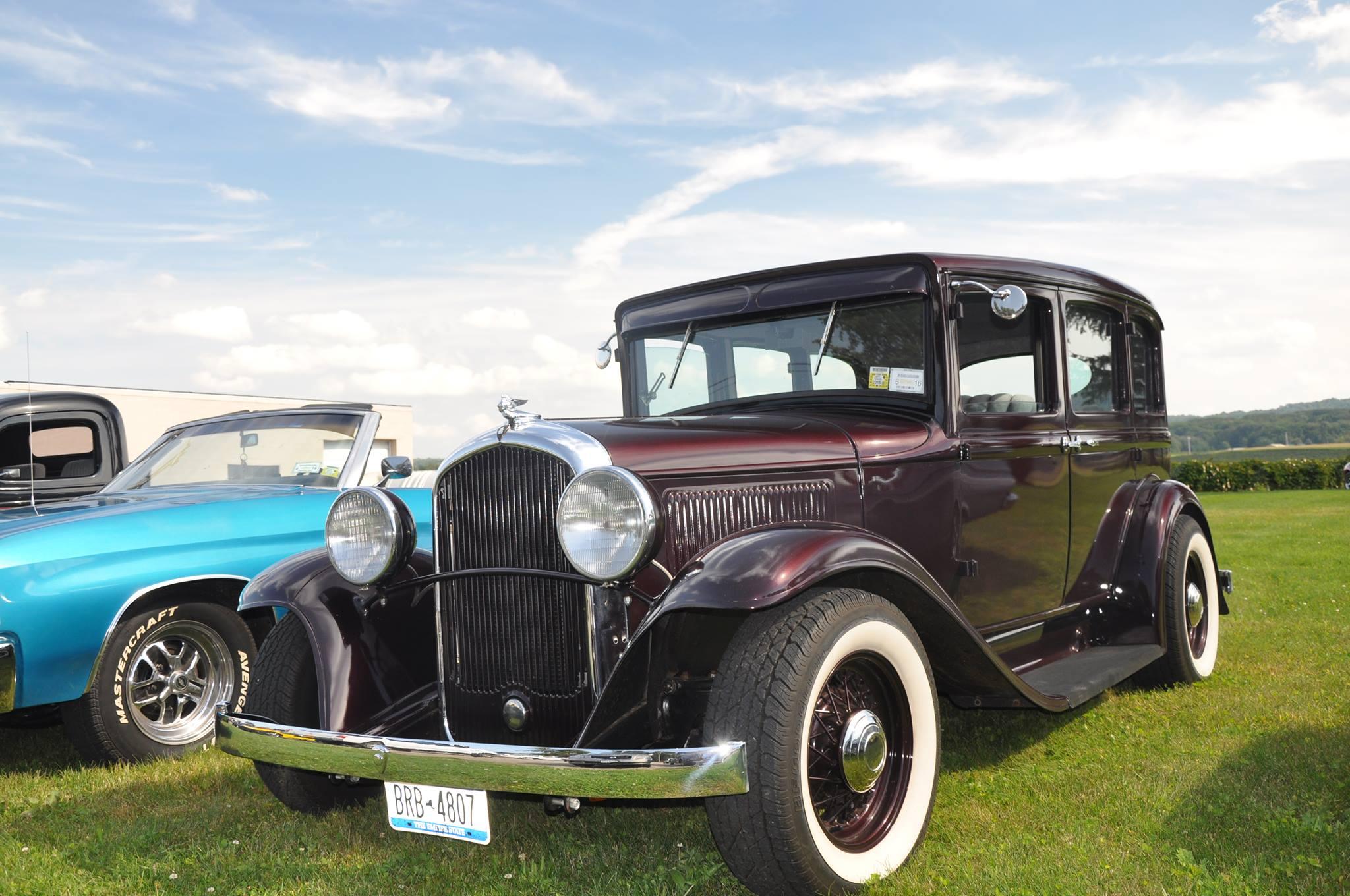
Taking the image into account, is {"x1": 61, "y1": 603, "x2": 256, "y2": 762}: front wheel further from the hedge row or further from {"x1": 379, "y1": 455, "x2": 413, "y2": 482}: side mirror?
the hedge row

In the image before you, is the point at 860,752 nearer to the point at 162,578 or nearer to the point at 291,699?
the point at 291,699

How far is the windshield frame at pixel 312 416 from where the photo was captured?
604 centimetres

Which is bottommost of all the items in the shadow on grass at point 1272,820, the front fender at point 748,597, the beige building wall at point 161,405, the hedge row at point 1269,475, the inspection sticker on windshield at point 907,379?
the hedge row at point 1269,475

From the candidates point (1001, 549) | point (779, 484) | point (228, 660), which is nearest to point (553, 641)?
point (779, 484)

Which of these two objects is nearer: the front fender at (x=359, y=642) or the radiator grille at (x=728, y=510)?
the radiator grille at (x=728, y=510)

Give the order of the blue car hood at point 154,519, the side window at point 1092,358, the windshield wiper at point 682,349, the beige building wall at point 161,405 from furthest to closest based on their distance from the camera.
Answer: the beige building wall at point 161,405 < the side window at point 1092,358 < the windshield wiper at point 682,349 < the blue car hood at point 154,519

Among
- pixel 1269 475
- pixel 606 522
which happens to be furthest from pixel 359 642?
pixel 1269 475

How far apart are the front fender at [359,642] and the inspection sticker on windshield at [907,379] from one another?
6.28 feet

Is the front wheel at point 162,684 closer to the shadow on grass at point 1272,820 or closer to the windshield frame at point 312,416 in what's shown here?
the windshield frame at point 312,416

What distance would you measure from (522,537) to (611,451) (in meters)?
0.40

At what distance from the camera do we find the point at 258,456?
6250 mm

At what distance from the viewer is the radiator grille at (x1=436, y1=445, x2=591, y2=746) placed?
3393 mm

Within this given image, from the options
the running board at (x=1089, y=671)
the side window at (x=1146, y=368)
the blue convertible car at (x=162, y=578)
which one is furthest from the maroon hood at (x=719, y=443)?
the side window at (x=1146, y=368)

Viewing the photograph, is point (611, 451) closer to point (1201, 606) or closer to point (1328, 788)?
point (1328, 788)
